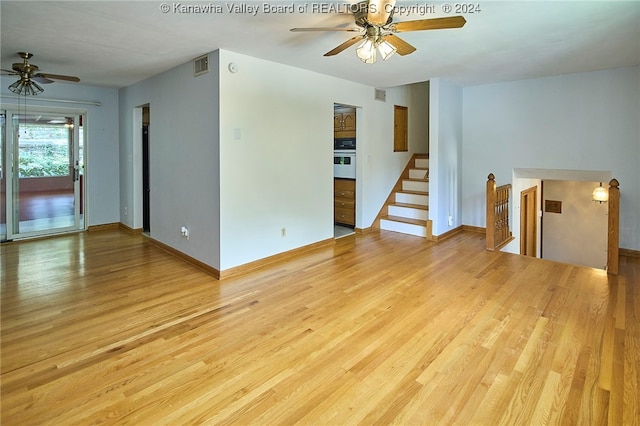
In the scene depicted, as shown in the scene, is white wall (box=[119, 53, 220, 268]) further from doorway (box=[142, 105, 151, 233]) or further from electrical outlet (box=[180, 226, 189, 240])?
doorway (box=[142, 105, 151, 233])

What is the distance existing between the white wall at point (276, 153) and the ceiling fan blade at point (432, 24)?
6.85 ft

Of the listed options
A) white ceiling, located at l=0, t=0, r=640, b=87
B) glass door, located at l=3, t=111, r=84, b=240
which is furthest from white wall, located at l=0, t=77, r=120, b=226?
white ceiling, located at l=0, t=0, r=640, b=87

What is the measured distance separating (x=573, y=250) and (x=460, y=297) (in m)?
6.14

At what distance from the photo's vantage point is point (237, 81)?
4.07 meters

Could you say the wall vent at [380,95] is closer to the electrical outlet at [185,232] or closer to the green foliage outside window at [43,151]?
the electrical outlet at [185,232]

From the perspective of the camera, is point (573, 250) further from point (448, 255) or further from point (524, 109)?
point (448, 255)

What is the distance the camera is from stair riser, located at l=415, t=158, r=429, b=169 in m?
7.08

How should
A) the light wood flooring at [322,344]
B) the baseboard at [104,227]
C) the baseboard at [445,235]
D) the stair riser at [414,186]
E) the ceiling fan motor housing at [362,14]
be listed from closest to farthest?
1. the light wood flooring at [322,344]
2. the ceiling fan motor housing at [362,14]
3. the baseboard at [445,235]
4. the baseboard at [104,227]
5. the stair riser at [414,186]

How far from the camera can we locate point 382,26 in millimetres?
2695

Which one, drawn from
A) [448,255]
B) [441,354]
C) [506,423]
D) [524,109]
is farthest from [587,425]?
[524,109]

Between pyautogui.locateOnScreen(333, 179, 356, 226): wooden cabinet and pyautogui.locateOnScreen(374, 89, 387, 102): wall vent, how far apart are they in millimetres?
1457

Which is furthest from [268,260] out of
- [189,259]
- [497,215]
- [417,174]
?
[417,174]

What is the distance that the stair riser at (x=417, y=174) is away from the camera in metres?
6.93

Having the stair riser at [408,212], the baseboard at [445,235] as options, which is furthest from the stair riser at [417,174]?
the baseboard at [445,235]
